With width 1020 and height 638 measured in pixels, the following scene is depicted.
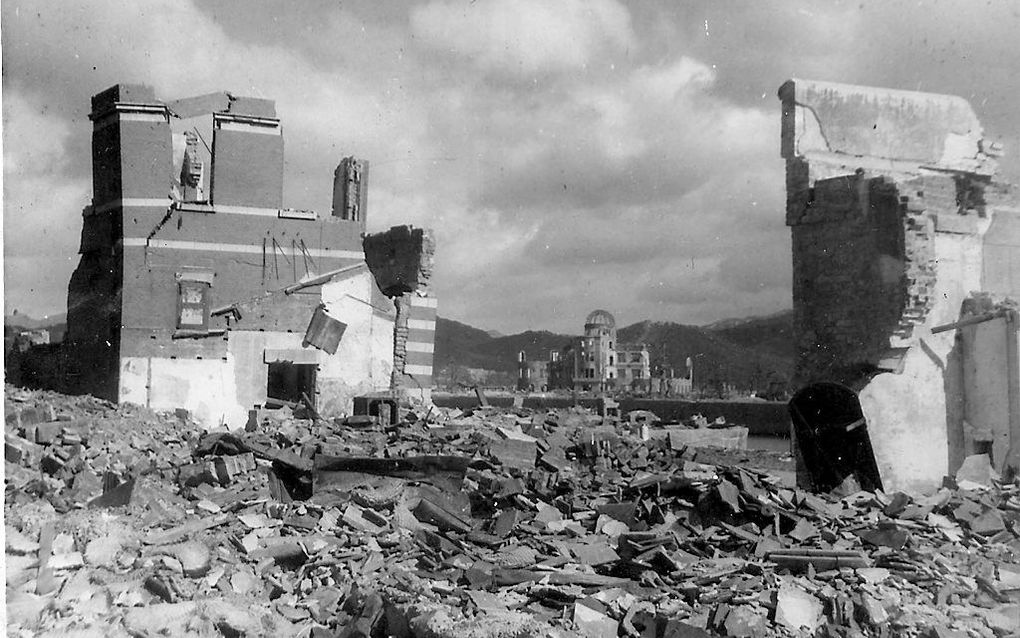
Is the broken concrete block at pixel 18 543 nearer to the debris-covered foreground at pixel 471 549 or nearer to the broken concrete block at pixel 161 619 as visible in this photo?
the debris-covered foreground at pixel 471 549

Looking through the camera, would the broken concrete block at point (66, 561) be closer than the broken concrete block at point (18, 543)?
Yes

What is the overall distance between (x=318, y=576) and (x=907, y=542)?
16.1 feet

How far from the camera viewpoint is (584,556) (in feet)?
20.5

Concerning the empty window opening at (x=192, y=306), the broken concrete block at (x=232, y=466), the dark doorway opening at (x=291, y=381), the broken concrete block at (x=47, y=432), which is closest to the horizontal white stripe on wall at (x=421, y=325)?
the dark doorway opening at (x=291, y=381)

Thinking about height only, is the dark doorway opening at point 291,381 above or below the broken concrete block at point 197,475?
above

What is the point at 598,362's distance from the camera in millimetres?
50062

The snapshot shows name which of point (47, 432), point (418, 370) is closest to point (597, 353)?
point (418, 370)

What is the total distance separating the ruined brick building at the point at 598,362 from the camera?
49.0 m

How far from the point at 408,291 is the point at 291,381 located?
336 cm

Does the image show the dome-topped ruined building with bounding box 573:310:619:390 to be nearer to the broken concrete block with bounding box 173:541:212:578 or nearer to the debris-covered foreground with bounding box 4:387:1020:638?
the debris-covered foreground with bounding box 4:387:1020:638

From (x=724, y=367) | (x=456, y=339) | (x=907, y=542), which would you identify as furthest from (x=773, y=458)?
(x=456, y=339)

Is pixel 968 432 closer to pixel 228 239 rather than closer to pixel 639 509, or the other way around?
pixel 639 509

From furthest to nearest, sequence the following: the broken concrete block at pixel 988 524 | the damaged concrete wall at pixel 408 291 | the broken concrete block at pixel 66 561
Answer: the damaged concrete wall at pixel 408 291, the broken concrete block at pixel 988 524, the broken concrete block at pixel 66 561

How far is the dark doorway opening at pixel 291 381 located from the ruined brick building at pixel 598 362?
3181cm
